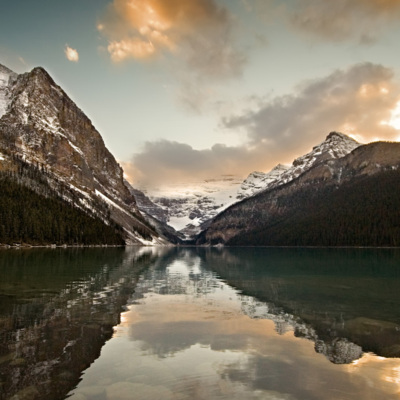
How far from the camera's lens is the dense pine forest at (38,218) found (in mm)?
128500

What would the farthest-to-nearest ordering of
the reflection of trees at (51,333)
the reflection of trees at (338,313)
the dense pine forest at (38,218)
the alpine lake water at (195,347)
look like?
the dense pine forest at (38,218), the reflection of trees at (338,313), the reflection of trees at (51,333), the alpine lake water at (195,347)

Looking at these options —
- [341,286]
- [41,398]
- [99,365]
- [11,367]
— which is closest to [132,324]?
[99,365]

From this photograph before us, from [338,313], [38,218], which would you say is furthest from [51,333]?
[38,218]

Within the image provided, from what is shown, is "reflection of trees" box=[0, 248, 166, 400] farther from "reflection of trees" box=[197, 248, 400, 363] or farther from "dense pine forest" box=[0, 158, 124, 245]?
"dense pine forest" box=[0, 158, 124, 245]

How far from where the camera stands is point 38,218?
5620 inches

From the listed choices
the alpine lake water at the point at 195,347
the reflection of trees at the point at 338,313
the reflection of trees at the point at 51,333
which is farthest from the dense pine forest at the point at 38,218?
the alpine lake water at the point at 195,347

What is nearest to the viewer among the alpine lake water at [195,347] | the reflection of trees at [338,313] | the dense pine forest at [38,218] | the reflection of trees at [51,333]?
the alpine lake water at [195,347]

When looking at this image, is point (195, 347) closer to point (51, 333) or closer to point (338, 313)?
point (51, 333)

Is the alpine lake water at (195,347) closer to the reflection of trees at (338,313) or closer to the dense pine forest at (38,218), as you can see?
the reflection of trees at (338,313)

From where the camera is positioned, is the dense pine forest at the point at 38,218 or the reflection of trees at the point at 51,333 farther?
the dense pine forest at the point at 38,218

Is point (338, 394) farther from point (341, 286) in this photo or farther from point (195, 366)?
point (341, 286)

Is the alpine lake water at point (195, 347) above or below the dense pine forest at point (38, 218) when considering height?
below

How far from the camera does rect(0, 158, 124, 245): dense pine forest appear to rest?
128m

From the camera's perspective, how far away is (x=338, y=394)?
394 inches
